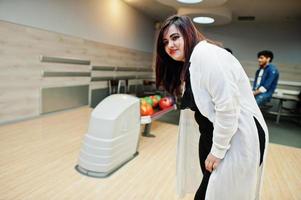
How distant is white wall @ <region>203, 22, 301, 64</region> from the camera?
7305 mm

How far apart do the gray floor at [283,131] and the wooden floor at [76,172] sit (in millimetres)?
565

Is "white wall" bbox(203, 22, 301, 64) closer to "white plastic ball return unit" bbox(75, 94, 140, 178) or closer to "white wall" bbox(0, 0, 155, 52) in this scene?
"white wall" bbox(0, 0, 155, 52)

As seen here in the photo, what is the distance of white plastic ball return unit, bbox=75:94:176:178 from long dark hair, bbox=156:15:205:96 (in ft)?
2.98

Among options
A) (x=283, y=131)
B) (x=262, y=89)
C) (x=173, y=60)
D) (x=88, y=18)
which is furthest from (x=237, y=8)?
(x=173, y=60)

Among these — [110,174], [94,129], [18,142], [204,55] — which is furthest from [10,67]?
A: [204,55]

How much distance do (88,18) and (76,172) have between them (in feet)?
12.7

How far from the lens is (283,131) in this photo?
493 centimetres

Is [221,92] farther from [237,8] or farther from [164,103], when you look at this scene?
[237,8]

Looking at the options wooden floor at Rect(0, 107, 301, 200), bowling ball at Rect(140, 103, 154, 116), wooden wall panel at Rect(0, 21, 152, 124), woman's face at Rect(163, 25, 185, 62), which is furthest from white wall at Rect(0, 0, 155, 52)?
woman's face at Rect(163, 25, 185, 62)

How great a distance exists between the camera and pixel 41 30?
12.8 ft

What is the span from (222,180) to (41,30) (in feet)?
13.0

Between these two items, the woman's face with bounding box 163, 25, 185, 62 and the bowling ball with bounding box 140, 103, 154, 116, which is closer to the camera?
the woman's face with bounding box 163, 25, 185, 62

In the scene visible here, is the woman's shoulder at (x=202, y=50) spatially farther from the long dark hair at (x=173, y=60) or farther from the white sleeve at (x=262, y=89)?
the white sleeve at (x=262, y=89)

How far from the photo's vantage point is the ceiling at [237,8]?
17.2 ft
